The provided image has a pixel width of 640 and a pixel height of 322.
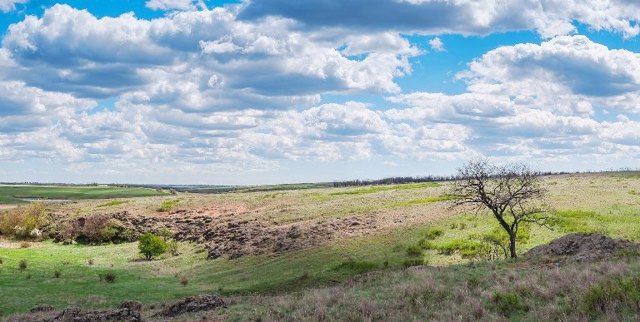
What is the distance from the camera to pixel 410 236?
52.6 meters

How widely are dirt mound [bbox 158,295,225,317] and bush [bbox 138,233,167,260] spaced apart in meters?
40.8

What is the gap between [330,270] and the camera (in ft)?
143

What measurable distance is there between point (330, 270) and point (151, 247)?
28.5 meters

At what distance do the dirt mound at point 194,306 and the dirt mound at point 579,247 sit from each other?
16643mm

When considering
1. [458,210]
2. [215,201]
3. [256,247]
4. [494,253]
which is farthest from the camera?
[215,201]

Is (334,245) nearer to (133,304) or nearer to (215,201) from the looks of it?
(133,304)

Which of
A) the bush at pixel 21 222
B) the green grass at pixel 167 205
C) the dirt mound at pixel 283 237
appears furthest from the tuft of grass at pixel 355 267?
the bush at pixel 21 222

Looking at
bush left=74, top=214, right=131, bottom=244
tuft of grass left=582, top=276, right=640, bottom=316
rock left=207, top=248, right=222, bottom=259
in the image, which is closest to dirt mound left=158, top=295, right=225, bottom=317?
tuft of grass left=582, top=276, right=640, bottom=316

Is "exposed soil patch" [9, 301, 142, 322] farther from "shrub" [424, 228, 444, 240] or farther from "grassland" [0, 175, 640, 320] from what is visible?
"shrub" [424, 228, 444, 240]

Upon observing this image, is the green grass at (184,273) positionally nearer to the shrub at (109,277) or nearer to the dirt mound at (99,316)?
the shrub at (109,277)

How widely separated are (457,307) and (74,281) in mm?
38100

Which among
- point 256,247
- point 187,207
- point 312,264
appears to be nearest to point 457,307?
point 312,264

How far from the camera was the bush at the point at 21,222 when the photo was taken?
93.2 m

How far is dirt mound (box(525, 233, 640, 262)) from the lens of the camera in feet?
91.2
